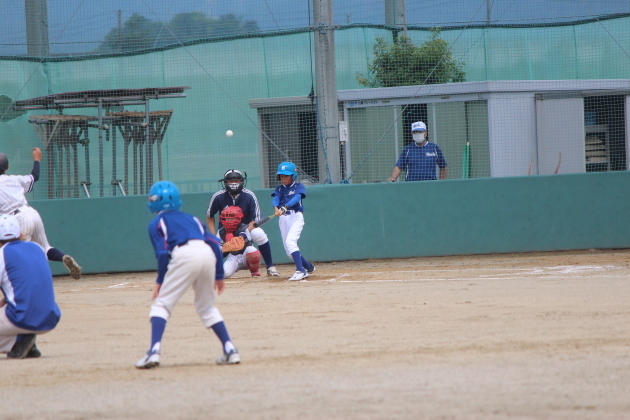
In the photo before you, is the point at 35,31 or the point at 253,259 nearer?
the point at 253,259

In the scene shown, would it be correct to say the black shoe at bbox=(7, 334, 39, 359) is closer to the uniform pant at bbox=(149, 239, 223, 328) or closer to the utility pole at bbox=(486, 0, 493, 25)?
the uniform pant at bbox=(149, 239, 223, 328)

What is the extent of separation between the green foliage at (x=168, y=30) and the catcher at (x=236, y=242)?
4514 mm

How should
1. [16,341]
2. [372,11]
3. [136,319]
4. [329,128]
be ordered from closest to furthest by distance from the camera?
[16,341] < [136,319] < [329,128] < [372,11]

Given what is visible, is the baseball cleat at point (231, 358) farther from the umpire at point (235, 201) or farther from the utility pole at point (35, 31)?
the utility pole at point (35, 31)

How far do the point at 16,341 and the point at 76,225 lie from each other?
8.25m

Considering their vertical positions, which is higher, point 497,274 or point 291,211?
point 291,211

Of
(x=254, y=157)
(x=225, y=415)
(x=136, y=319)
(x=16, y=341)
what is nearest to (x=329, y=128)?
(x=254, y=157)

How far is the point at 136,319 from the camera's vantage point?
9.27 metres

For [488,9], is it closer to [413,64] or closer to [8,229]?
[413,64]

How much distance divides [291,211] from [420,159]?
3282 millimetres

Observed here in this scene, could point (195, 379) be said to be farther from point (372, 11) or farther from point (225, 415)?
point (372, 11)

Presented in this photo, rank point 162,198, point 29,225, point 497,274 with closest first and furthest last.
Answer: point 162,198
point 29,225
point 497,274

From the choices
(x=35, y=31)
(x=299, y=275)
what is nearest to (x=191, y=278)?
(x=299, y=275)

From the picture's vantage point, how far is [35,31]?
1592 cm
